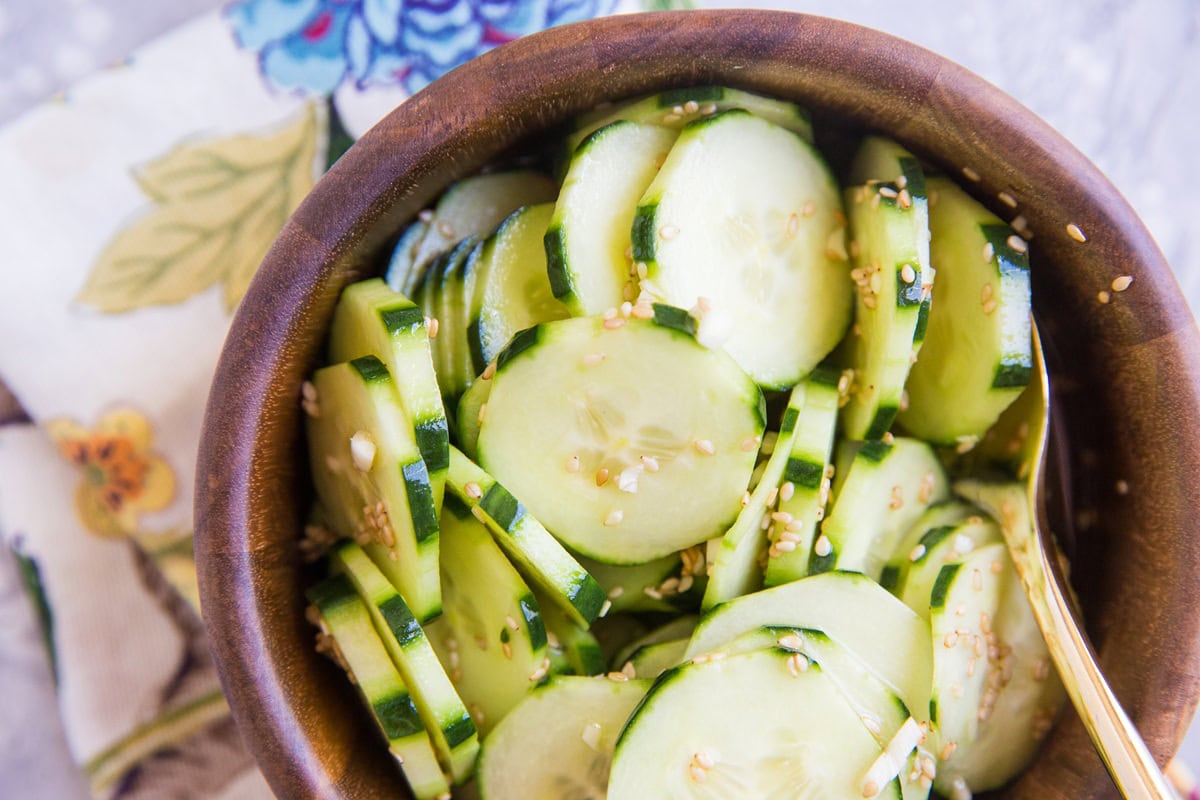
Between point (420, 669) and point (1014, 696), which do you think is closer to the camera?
point (420, 669)

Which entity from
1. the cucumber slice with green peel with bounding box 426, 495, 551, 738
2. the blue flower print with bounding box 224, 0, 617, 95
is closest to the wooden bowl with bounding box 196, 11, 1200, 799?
the cucumber slice with green peel with bounding box 426, 495, 551, 738

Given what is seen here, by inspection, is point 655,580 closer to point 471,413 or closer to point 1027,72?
point 471,413

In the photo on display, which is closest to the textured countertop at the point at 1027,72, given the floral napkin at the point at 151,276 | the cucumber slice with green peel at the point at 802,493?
the floral napkin at the point at 151,276

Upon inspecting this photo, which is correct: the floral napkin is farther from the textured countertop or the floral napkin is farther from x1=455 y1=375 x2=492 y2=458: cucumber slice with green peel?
x1=455 y1=375 x2=492 y2=458: cucumber slice with green peel

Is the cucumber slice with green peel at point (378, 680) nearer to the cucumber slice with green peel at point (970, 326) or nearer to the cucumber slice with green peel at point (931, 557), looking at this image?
the cucumber slice with green peel at point (931, 557)

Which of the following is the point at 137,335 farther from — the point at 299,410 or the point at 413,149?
the point at 413,149

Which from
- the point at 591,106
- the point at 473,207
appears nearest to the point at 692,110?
the point at 591,106
